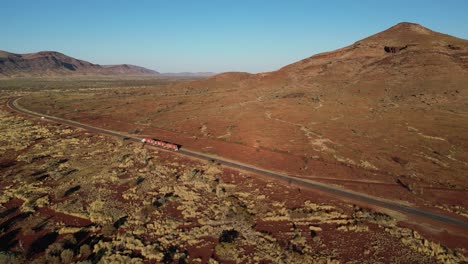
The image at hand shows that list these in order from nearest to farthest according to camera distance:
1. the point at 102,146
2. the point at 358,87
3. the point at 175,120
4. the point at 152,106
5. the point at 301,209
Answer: the point at 301,209
the point at 102,146
the point at 175,120
the point at 358,87
the point at 152,106

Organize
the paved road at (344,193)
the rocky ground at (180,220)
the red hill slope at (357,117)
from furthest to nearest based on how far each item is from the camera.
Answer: the red hill slope at (357,117), the paved road at (344,193), the rocky ground at (180,220)

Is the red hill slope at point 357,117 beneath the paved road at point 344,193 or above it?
above

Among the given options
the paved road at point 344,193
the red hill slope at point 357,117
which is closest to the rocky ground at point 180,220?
the paved road at point 344,193

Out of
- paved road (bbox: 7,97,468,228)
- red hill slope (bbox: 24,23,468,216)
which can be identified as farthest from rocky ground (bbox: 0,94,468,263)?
red hill slope (bbox: 24,23,468,216)

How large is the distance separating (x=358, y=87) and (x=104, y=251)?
7672 centimetres

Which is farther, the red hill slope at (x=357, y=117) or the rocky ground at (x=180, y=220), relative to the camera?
the red hill slope at (x=357, y=117)

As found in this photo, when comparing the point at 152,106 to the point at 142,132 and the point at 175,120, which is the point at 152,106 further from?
the point at 142,132

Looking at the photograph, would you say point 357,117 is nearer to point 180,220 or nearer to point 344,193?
point 344,193

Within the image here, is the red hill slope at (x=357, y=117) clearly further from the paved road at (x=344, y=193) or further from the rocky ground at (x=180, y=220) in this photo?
the rocky ground at (x=180, y=220)

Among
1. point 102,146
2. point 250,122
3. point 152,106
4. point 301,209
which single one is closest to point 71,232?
point 301,209

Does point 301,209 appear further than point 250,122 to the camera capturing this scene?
No

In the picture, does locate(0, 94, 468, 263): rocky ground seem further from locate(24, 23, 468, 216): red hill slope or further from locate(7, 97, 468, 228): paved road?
locate(24, 23, 468, 216): red hill slope

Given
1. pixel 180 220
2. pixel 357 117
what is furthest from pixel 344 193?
pixel 357 117

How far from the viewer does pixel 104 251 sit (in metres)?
18.1
